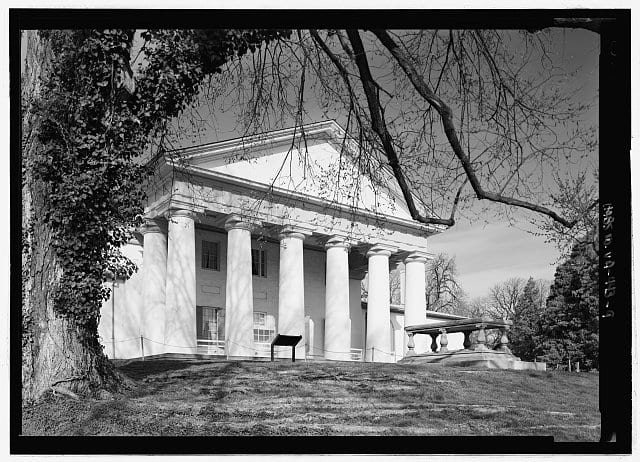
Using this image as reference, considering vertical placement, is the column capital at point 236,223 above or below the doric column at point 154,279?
above

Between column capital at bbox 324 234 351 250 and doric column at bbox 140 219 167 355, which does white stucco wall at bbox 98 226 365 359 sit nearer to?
doric column at bbox 140 219 167 355

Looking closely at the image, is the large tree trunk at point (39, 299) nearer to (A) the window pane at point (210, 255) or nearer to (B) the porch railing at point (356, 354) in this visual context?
(A) the window pane at point (210, 255)

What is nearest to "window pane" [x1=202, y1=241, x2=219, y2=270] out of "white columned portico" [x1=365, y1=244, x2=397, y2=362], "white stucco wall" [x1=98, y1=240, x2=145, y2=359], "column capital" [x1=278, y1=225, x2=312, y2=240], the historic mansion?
the historic mansion

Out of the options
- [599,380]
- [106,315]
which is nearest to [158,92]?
[599,380]

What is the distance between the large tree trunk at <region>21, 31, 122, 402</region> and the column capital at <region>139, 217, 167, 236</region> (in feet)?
26.6

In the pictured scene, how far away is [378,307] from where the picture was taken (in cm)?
1712

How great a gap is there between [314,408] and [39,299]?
2536 mm

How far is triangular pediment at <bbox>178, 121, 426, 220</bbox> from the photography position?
6.95 metres

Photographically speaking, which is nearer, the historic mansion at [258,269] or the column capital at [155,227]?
the historic mansion at [258,269]

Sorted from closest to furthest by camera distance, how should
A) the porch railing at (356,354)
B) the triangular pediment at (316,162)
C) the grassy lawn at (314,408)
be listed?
the grassy lawn at (314,408)
the triangular pediment at (316,162)
the porch railing at (356,354)

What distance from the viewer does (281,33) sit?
238 inches

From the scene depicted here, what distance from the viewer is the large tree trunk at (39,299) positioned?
590cm

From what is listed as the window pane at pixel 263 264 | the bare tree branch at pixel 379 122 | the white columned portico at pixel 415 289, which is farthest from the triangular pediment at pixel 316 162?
the white columned portico at pixel 415 289

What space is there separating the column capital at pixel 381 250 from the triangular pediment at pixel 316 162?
5.54 m
